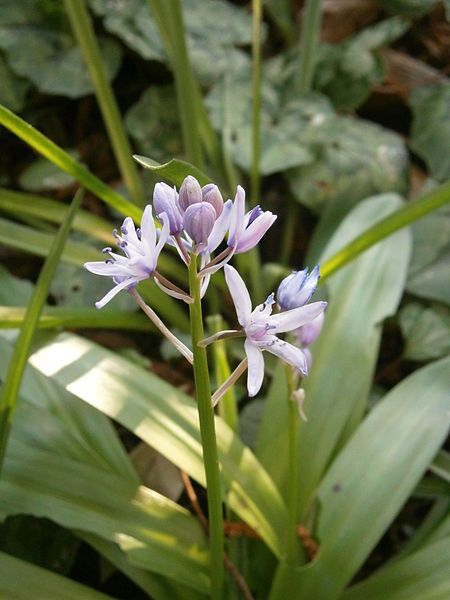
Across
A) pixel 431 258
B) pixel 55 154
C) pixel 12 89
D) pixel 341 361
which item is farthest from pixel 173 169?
pixel 12 89

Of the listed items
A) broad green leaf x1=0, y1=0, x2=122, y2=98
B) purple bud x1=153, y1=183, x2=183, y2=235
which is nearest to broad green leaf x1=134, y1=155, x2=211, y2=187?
purple bud x1=153, y1=183, x2=183, y2=235

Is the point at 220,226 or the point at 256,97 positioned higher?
the point at 220,226

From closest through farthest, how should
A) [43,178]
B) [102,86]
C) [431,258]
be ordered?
[102,86] < [431,258] < [43,178]

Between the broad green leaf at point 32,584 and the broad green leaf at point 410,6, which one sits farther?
the broad green leaf at point 410,6

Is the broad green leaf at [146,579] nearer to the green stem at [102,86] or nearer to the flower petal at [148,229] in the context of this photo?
the flower petal at [148,229]

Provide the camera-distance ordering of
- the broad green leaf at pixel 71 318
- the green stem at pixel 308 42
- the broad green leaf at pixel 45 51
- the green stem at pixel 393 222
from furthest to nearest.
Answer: the broad green leaf at pixel 45 51 → the green stem at pixel 308 42 → the broad green leaf at pixel 71 318 → the green stem at pixel 393 222

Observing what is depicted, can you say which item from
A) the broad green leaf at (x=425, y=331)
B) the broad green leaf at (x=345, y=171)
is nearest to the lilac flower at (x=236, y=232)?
the broad green leaf at (x=425, y=331)

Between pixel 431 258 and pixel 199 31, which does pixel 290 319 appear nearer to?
pixel 431 258

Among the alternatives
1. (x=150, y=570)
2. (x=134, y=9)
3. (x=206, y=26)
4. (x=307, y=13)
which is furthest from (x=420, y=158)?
(x=150, y=570)

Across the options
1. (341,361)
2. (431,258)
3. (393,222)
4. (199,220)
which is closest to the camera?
(199,220)
